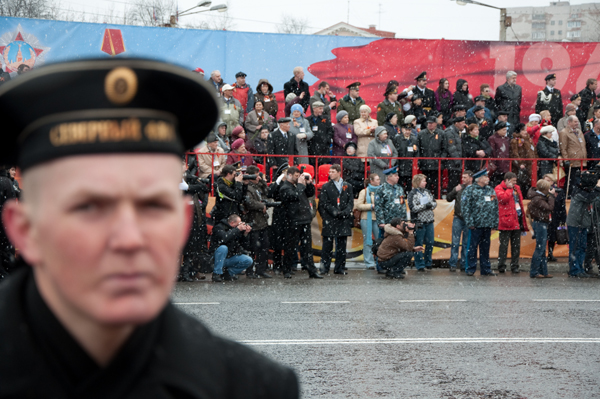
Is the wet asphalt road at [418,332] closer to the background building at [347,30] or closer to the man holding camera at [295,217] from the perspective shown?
the man holding camera at [295,217]

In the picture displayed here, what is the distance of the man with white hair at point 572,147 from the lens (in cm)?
1730

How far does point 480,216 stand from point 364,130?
3.38 meters

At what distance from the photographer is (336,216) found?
555 inches

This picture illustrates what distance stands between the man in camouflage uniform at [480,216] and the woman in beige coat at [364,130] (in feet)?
8.79

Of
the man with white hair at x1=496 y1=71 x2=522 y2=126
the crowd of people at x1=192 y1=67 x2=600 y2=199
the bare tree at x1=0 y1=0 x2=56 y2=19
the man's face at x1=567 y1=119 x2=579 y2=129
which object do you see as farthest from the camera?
the bare tree at x1=0 y1=0 x2=56 y2=19

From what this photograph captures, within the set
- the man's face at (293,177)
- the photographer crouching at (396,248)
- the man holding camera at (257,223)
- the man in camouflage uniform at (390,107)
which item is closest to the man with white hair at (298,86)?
the man in camouflage uniform at (390,107)

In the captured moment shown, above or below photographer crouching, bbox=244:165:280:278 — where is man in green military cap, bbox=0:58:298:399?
above

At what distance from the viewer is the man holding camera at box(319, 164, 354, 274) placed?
14164mm

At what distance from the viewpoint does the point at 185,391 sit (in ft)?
3.77

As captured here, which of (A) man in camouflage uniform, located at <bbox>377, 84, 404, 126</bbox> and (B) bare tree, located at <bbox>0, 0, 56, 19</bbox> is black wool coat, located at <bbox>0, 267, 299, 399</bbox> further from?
(B) bare tree, located at <bbox>0, 0, 56, 19</bbox>

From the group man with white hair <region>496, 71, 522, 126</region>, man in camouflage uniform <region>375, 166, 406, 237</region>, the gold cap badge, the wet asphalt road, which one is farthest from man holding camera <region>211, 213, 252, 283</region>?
the gold cap badge

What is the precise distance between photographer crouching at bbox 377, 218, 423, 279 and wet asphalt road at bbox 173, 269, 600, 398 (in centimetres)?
48

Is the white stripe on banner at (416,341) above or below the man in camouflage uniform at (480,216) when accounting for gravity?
below

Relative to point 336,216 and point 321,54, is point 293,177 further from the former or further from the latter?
point 321,54
